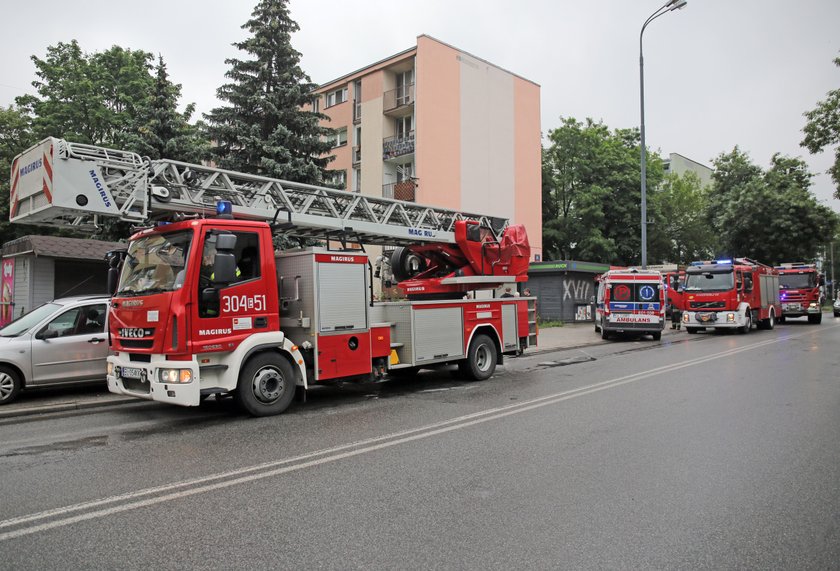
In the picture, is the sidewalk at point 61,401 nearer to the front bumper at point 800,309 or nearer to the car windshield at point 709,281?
the car windshield at point 709,281

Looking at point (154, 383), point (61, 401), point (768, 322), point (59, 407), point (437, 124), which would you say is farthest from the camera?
point (437, 124)

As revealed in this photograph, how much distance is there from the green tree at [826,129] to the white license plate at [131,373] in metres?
28.2

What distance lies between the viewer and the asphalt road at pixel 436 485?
346cm

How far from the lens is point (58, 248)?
45.9ft

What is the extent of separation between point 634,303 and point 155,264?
673 inches

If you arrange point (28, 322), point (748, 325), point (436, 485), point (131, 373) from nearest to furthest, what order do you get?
1. point (436, 485)
2. point (131, 373)
3. point (28, 322)
4. point (748, 325)

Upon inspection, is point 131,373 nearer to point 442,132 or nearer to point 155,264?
point 155,264

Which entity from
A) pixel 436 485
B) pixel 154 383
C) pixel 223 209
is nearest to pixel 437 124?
pixel 223 209

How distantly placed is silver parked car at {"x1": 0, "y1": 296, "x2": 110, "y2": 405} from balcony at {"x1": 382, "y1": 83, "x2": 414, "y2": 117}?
870 inches

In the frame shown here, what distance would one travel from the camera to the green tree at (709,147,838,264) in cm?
3497

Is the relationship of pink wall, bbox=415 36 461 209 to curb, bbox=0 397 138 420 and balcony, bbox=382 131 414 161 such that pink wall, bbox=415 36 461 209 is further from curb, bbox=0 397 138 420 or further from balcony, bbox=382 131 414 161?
curb, bbox=0 397 138 420

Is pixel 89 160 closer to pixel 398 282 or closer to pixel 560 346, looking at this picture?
pixel 398 282

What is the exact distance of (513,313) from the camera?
1182cm

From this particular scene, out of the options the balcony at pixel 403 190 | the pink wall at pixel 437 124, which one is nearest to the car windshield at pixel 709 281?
the pink wall at pixel 437 124
